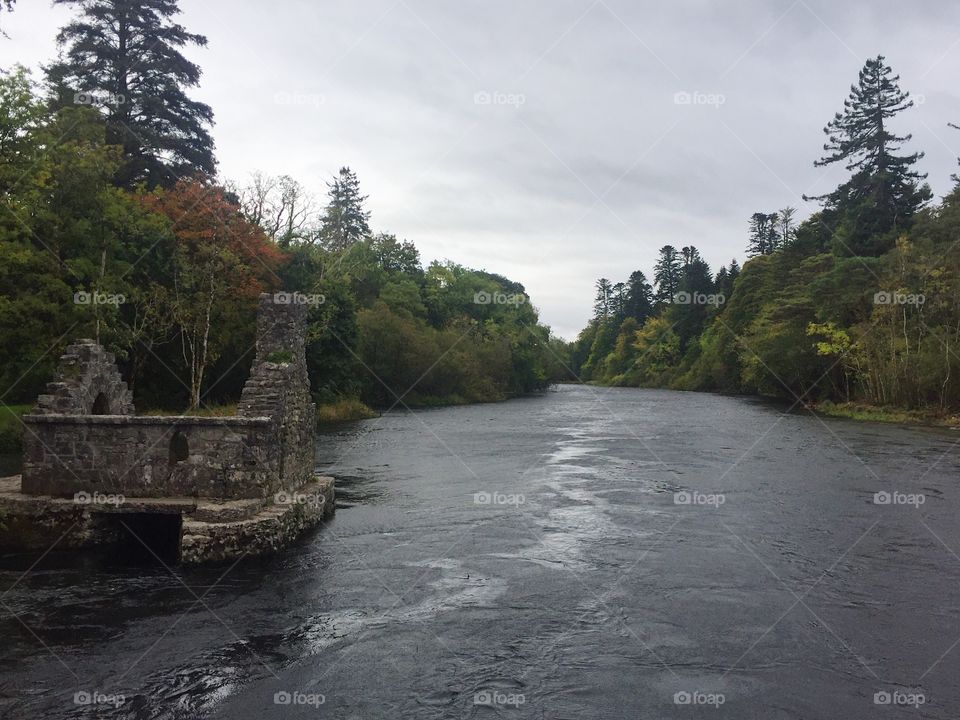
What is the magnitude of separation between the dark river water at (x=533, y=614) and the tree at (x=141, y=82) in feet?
99.0

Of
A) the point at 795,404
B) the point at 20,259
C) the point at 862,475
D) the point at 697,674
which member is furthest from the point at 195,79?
the point at 795,404

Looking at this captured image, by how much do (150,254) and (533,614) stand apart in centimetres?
2838

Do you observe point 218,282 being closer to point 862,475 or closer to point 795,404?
point 862,475

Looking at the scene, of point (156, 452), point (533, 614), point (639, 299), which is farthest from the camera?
point (639, 299)

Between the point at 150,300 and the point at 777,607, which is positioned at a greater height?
the point at 150,300

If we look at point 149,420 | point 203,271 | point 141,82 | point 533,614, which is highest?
point 141,82

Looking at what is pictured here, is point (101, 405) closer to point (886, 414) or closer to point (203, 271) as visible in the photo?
point (203, 271)

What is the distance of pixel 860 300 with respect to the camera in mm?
50375

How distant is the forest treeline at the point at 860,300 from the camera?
43375 mm

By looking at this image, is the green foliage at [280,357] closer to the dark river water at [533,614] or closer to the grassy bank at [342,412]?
the dark river water at [533,614]

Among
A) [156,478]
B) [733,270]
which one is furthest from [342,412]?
[733,270]

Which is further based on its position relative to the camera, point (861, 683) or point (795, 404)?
point (795, 404)

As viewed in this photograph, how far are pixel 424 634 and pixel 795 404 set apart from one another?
186ft

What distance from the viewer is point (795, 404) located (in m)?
60.0
